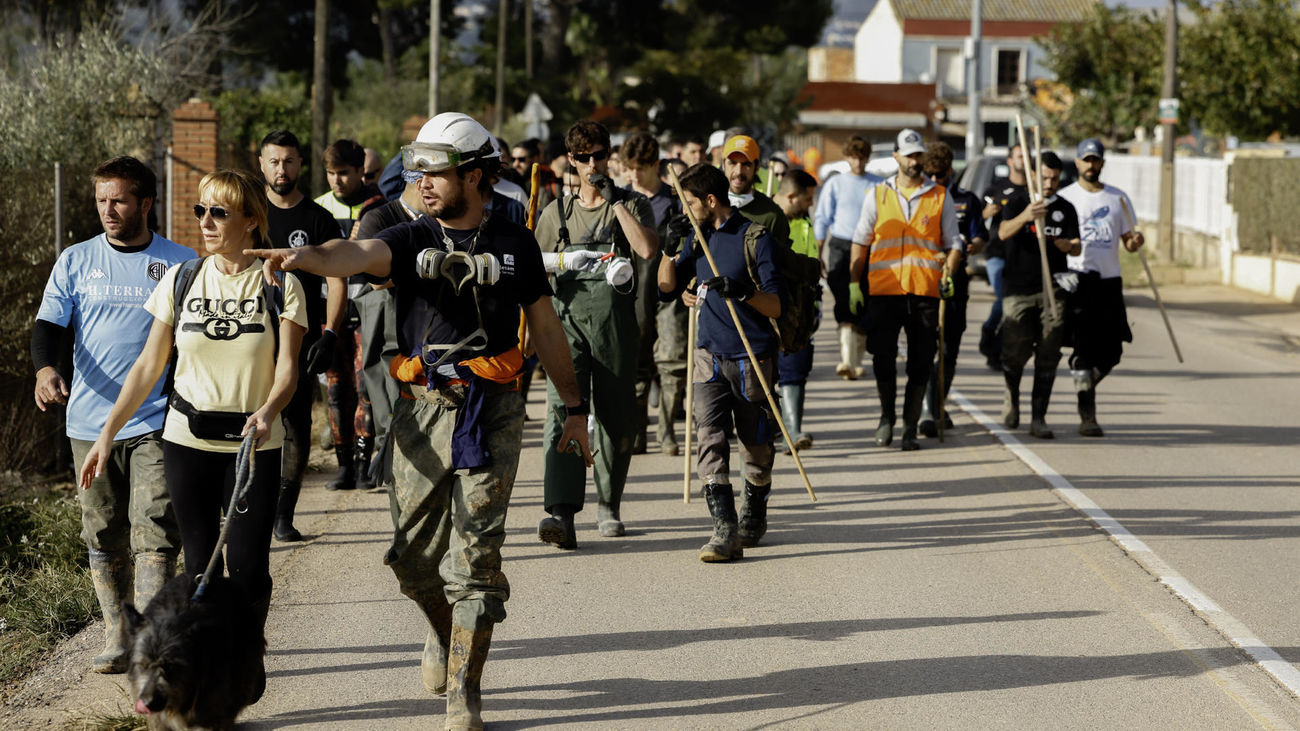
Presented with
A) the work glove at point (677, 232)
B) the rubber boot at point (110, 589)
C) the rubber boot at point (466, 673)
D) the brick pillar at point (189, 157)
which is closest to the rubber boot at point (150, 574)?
the rubber boot at point (110, 589)

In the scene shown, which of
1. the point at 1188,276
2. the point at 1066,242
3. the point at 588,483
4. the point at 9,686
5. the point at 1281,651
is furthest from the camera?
the point at 1188,276

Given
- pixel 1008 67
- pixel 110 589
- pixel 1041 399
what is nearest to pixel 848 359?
pixel 1041 399

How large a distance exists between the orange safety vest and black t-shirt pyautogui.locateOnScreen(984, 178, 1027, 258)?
1231 millimetres

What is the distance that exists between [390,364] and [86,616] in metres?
2.32

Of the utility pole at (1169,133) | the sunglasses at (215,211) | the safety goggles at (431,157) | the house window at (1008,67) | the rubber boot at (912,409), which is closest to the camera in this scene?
the safety goggles at (431,157)

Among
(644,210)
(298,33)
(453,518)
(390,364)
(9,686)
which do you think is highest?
(298,33)

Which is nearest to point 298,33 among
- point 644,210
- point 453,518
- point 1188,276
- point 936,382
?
point 1188,276

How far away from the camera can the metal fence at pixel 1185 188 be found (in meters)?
27.8

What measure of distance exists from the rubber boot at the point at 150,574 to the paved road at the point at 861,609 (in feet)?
1.17

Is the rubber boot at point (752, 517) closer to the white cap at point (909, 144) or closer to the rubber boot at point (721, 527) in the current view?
the rubber boot at point (721, 527)

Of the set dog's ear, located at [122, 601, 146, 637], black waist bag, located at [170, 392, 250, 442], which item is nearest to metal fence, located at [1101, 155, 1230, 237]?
black waist bag, located at [170, 392, 250, 442]

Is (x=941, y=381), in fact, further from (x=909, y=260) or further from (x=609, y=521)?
(x=609, y=521)

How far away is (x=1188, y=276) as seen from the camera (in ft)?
90.8

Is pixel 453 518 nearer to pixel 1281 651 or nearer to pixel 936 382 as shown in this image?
pixel 1281 651
